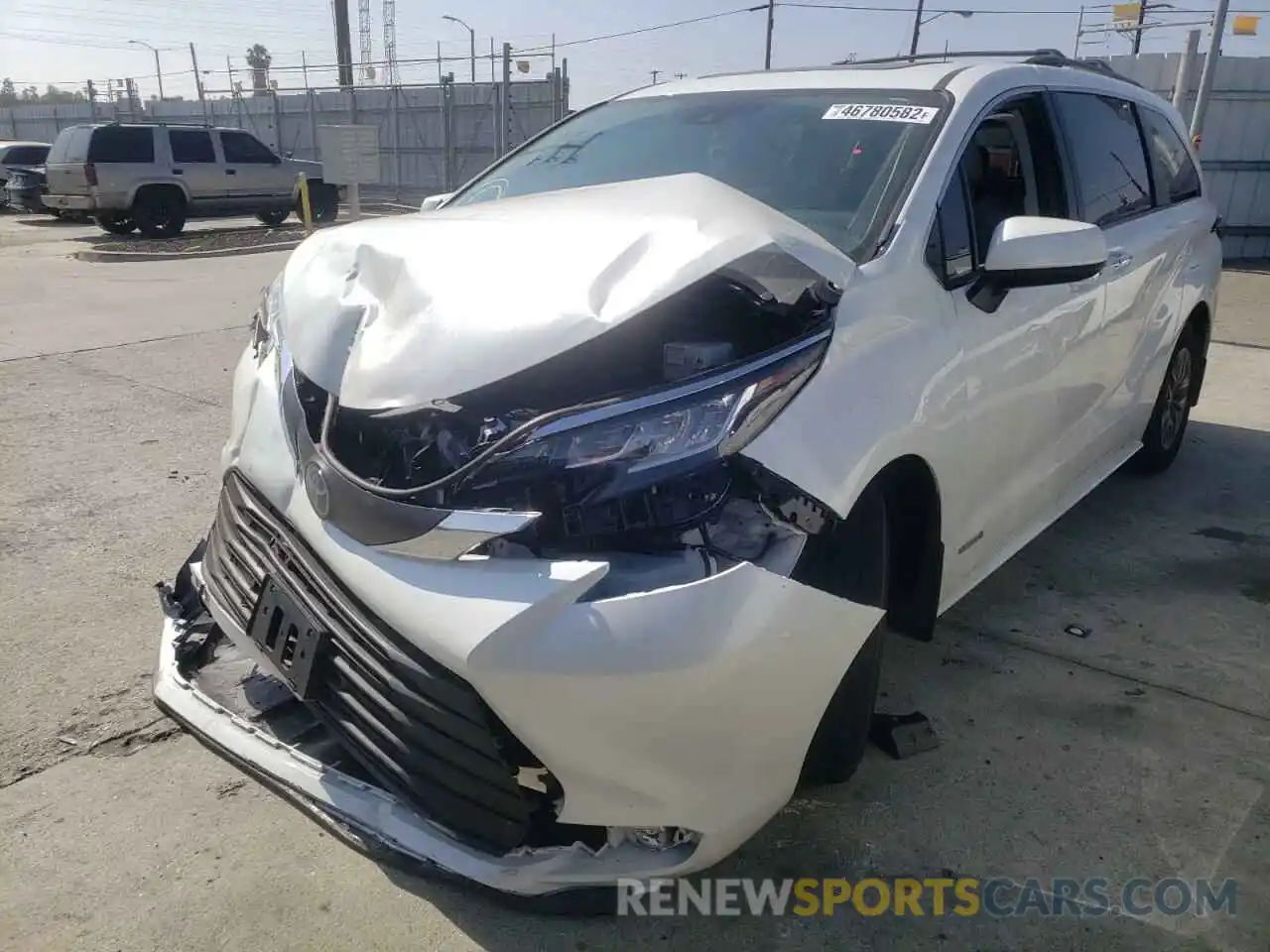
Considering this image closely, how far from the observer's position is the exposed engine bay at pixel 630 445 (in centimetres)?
186

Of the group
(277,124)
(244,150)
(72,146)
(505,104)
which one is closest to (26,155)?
(72,146)

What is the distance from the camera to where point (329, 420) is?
82.2 inches

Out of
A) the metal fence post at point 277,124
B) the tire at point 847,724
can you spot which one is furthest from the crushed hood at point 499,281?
the metal fence post at point 277,124

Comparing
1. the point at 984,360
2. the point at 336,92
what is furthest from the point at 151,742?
the point at 336,92

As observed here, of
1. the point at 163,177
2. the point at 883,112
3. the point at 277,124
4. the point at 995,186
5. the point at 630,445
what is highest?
the point at 277,124

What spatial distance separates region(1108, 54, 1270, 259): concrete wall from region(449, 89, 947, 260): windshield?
44.7 ft

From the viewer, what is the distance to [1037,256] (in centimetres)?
255

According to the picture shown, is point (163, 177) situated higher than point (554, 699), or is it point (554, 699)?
point (163, 177)

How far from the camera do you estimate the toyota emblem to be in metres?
2.01

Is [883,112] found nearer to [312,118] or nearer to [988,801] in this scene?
[988,801]

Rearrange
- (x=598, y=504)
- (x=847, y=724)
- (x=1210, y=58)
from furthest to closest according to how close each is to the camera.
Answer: (x=1210, y=58), (x=847, y=724), (x=598, y=504)

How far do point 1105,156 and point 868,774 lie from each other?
2540 millimetres

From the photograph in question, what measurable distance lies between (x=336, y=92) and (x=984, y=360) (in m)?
27.3

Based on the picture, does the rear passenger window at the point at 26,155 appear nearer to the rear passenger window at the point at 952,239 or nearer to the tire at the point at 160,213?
the tire at the point at 160,213
